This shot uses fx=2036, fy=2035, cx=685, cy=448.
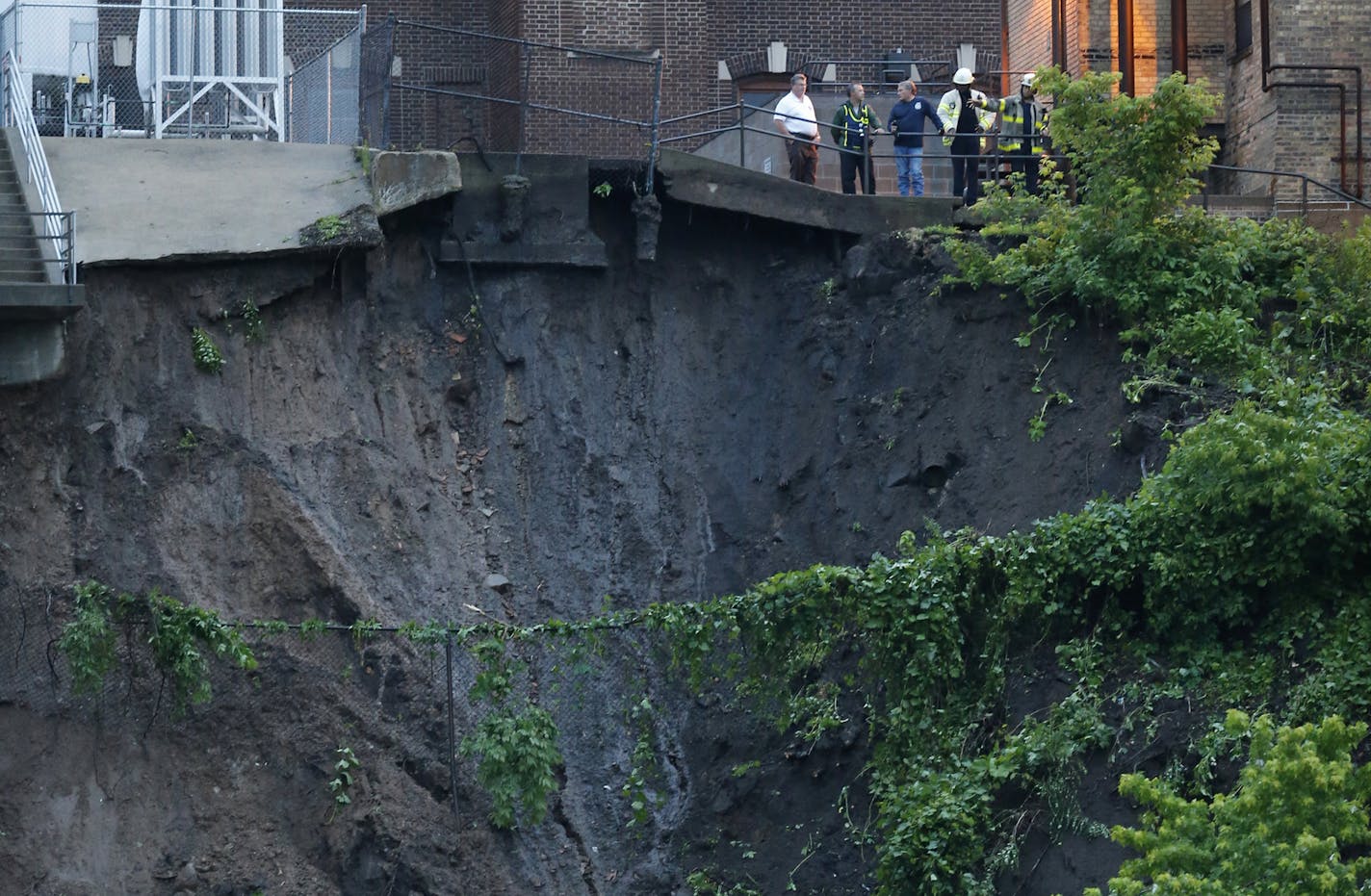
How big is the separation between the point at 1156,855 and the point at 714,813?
6111 millimetres

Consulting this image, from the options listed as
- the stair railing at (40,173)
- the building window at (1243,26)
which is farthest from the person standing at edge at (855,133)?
the stair railing at (40,173)

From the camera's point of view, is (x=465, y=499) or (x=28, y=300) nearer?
(x=28, y=300)

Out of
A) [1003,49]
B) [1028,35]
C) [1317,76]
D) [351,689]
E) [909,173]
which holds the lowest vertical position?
[351,689]

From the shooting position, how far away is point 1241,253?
Answer: 1811 cm

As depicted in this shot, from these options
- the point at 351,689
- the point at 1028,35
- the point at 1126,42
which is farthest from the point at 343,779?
the point at 1028,35

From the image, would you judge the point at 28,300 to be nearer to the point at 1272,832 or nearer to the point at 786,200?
the point at 786,200

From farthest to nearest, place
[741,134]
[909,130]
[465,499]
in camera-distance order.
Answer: [909,130]
[741,134]
[465,499]

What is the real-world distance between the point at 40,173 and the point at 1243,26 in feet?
49.5

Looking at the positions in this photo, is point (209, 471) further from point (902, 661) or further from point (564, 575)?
point (902, 661)

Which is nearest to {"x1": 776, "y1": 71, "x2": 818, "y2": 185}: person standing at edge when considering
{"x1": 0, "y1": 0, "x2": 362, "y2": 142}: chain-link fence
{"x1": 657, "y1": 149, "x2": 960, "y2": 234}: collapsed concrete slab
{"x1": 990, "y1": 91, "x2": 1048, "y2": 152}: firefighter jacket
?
{"x1": 657, "y1": 149, "x2": 960, "y2": 234}: collapsed concrete slab

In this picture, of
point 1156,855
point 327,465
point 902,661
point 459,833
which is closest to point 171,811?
point 459,833

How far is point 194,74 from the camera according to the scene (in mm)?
19875

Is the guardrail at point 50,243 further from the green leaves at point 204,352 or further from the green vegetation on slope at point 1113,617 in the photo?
the green vegetation on slope at point 1113,617

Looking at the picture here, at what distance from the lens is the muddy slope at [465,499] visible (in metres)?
16.2
